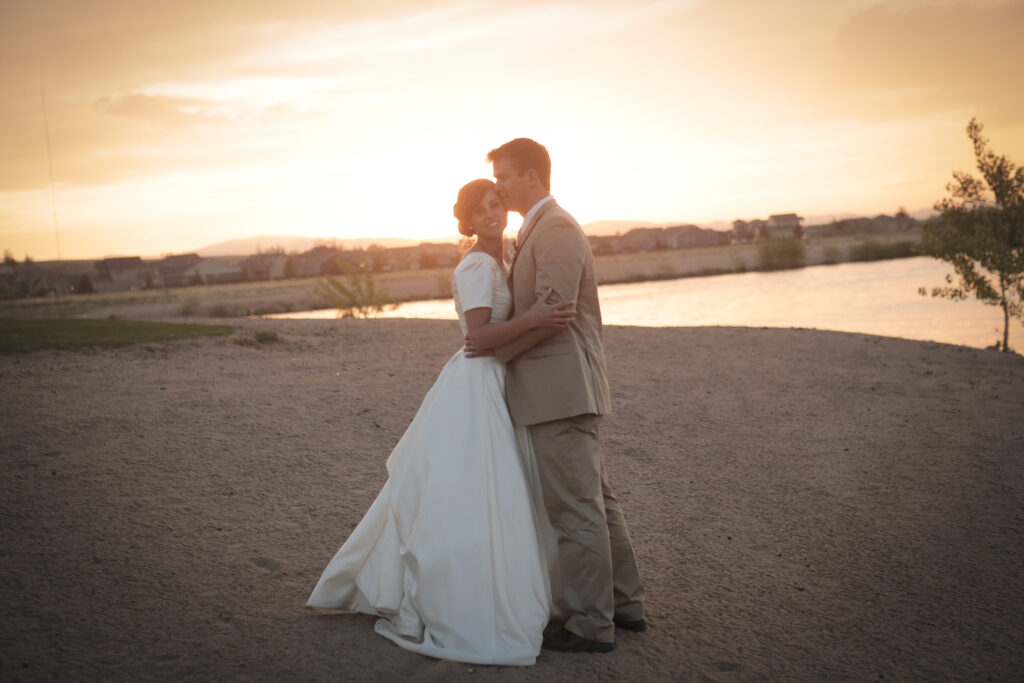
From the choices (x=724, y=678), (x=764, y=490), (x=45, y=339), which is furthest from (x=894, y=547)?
(x=45, y=339)

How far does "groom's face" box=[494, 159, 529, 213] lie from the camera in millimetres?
4062

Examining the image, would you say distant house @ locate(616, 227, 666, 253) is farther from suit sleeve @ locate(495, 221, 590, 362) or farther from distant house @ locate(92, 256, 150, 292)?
suit sleeve @ locate(495, 221, 590, 362)

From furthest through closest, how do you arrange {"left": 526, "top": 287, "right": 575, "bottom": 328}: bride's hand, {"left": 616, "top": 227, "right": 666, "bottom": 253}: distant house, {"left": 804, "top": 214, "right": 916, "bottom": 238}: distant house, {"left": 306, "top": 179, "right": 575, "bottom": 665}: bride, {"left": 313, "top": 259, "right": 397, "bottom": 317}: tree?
{"left": 804, "top": 214, "right": 916, "bottom": 238}: distant house, {"left": 616, "top": 227, "right": 666, "bottom": 253}: distant house, {"left": 313, "top": 259, "right": 397, "bottom": 317}: tree, {"left": 306, "top": 179, "right": 575, "bottom": 665}: bride, {"left": 526, "top": 287, "right": 575, "bottom": 328}: bride's hand

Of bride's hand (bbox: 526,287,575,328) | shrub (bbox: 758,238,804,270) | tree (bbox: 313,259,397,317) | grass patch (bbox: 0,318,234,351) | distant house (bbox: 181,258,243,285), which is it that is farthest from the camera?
distant house (bbox: 181,258,243,285)

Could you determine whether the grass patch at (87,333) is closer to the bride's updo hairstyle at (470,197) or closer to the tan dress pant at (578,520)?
the bride's updo hairstyle at (470,197)

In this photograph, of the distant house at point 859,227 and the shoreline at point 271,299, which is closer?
the shoreline at point 271,299

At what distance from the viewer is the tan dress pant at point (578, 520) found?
4055 millimetres

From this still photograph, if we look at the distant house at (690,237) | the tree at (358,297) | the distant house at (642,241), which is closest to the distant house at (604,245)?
the distant house at (642,241)

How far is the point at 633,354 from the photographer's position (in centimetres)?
1384

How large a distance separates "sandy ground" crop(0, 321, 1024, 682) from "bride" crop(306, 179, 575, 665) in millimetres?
180

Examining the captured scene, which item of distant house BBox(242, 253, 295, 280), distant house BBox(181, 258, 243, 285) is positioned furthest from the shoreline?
distant house BBox(242, 253, 295, 280)

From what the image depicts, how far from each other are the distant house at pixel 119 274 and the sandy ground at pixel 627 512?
92.8 m

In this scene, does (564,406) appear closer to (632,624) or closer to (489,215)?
(489,215)

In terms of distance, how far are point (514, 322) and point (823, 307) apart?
29089 mm
